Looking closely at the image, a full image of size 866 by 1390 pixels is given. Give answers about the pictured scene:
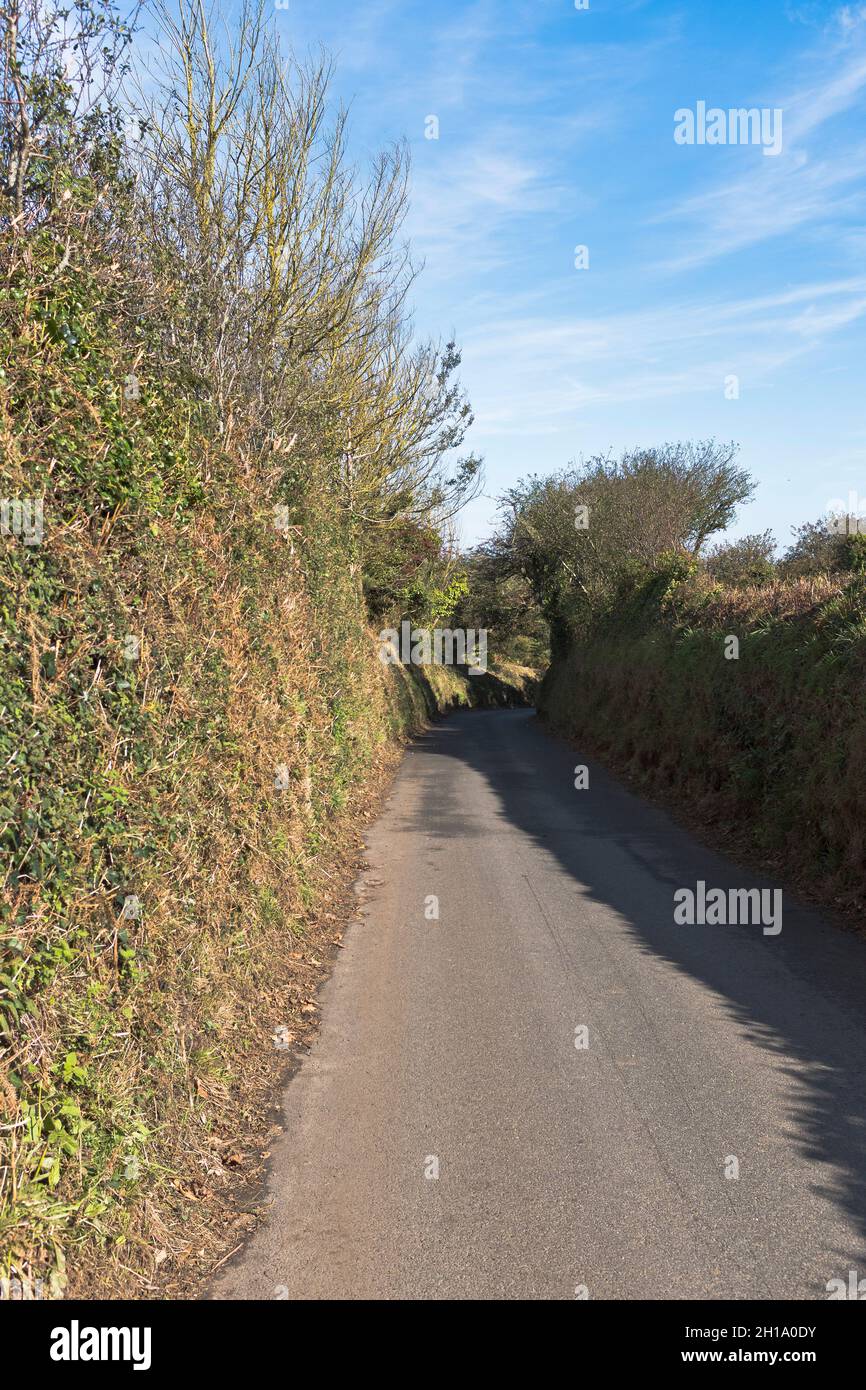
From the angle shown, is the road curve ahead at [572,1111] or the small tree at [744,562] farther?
the small tree at [744,562]

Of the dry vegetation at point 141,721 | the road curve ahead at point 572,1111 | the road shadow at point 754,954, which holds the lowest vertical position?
the road curve ahead at point 572,1111

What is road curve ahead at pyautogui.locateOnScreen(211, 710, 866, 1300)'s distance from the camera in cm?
372

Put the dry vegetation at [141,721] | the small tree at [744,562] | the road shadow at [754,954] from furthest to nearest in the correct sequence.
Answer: the small tree at [744,562] → the road shadow at [754,954] → the dry vegetation at [141,721]

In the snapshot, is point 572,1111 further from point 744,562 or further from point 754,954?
point 744,562

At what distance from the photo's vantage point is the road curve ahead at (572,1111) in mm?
3723

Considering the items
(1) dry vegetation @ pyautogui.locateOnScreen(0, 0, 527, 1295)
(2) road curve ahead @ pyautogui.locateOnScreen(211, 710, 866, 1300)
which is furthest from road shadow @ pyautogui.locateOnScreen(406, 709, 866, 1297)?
(1) dry vegetation @ pyautogui.locateOnScreen(0, 0, 527, 1295)

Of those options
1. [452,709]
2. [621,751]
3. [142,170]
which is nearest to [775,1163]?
[142,170]

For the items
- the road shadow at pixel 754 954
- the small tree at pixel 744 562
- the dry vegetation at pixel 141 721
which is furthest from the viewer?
the small tree at pixel 744 562

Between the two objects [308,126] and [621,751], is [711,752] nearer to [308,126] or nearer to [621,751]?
[621,751]

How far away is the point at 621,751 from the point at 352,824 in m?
9.68

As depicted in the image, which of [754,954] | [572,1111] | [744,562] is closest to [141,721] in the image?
[572,1111]

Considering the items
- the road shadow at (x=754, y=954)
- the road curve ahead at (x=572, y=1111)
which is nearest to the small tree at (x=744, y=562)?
the road shadow at (x=754, y=954)

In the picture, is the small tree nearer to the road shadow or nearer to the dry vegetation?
the road shadow

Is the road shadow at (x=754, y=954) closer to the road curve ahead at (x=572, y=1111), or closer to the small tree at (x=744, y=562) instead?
the road curve ahead at (x=572, y=1111)
